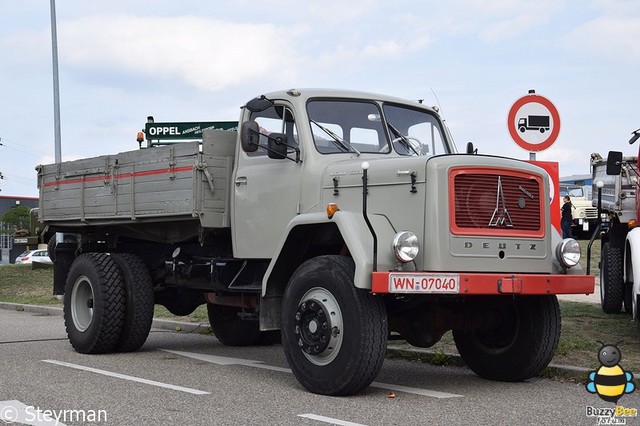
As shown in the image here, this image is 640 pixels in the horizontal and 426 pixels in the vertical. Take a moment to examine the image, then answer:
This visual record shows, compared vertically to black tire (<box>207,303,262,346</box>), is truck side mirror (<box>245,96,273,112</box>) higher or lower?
higher

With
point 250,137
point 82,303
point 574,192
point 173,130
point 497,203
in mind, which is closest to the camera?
point 497,203

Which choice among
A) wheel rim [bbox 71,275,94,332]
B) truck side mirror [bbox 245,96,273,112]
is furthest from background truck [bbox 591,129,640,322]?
wheel rim [bbox 71,275,94,332]

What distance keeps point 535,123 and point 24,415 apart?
6025 millimetres

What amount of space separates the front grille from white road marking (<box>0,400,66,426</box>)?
330 centimetres

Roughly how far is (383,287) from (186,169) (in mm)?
3242

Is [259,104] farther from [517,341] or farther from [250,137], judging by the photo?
[517,341]

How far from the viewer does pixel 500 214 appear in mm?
7480

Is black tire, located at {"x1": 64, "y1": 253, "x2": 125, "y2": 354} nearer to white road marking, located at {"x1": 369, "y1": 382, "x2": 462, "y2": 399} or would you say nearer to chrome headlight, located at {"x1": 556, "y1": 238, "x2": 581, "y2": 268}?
white road marking, located at {"x1": 369, "y1": 382, "x2": 462, "y2": 399}

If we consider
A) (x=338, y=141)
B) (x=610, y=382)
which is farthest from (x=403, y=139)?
(x=610, y=382)

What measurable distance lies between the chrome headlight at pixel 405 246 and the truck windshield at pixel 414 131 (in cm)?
173

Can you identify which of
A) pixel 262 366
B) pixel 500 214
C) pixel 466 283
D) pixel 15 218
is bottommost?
pixel 262 366

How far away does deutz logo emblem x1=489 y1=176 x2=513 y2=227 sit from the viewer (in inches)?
293

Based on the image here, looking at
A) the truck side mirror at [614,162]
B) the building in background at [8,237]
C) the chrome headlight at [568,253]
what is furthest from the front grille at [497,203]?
the building in background at [8,237]

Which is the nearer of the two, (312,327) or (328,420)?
(328,420)
